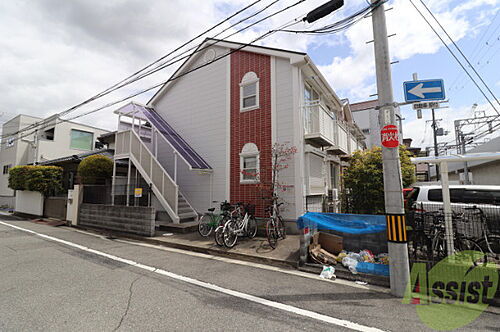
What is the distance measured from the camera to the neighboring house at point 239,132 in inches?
340

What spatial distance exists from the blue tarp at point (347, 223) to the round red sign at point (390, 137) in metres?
1.83

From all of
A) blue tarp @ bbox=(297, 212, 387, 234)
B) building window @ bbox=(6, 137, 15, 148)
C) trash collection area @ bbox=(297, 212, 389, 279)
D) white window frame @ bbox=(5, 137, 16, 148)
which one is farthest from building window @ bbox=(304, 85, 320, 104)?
building window @ bbox=(6, 137, 15, 148)

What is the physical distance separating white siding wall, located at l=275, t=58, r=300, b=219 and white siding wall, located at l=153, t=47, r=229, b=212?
2.58 meters

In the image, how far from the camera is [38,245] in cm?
747

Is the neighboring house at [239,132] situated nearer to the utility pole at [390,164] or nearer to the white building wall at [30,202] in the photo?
the utility pole at [390,164]

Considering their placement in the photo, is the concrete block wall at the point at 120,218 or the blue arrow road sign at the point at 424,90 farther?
the concrete block wall at the point at 120,218

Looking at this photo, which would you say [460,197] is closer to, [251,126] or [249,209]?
[249,209]

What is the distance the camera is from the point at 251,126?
9.60 m

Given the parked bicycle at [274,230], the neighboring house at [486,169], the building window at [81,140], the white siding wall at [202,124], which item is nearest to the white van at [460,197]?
the parked bicycle at [274,230]

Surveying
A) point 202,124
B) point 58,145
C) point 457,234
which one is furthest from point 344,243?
point 58,145

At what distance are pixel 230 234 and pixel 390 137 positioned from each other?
485cm

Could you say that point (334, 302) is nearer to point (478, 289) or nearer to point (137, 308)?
point (478, 289)

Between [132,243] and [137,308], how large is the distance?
17.0ft

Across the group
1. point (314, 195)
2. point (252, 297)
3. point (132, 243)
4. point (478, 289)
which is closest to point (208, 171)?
point (132, 243)
